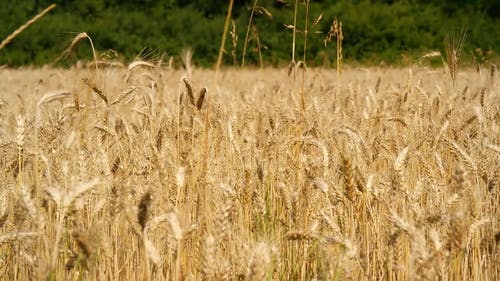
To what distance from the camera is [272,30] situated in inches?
617

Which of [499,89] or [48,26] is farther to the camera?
[48,26]

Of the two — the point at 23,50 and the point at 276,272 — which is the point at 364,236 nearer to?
the point at 276,272

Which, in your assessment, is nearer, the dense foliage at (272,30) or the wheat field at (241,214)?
the wheat field at (241,214)

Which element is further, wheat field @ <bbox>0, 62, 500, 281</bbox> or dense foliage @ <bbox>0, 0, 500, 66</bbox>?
dense foliage @ <bbox>0, 0, 500, 66</bbox>

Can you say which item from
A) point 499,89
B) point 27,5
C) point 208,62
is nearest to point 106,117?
point 499,89

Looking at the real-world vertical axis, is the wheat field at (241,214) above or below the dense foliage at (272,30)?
below

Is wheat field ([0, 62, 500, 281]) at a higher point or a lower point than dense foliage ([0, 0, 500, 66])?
lower

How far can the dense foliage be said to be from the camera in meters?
14.5

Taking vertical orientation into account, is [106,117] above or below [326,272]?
above

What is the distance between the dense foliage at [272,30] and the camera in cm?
1452

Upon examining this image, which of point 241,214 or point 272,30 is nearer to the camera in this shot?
point 241,214

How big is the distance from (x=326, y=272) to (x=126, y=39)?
1451 centimetres

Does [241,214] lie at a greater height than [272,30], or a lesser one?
lesser

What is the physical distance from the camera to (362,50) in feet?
49.1
